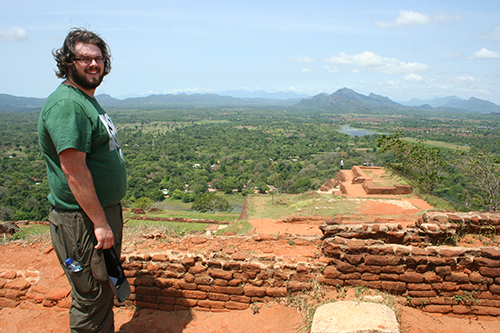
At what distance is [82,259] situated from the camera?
234 cm

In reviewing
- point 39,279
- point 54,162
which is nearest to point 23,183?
point 39,279

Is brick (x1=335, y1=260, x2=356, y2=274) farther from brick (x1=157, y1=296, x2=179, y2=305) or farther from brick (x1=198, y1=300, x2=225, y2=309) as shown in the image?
brick (x1=157, y1=296, x2=179, y2=305)

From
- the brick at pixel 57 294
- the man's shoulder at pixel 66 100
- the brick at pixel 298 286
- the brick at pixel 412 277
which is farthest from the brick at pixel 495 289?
the brick at pixel 57 294

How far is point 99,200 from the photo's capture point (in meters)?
2.37

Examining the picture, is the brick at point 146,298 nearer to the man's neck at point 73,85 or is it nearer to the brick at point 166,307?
the brick at point 166,307

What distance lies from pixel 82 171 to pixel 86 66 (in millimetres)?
877

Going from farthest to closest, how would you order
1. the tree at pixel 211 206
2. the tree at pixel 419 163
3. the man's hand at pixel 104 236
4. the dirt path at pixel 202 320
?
1. the tree at pixel 211 206
2. the tree at pixel 419 163
3. the dirt path at pixel 202 320
4. the man's hand at pixel 104 236

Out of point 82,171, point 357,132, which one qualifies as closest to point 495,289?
point 82,171

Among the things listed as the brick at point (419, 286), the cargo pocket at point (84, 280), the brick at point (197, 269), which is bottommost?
the brick at point (419, 286)

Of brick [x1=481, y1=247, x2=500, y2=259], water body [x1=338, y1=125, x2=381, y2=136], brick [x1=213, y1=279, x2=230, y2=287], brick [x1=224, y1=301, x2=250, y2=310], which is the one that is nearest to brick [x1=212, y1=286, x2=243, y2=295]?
brick [x1=213, y1=279, x2=230, y2=287]

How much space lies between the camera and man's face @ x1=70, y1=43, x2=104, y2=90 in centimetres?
229

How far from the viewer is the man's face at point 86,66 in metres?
2.29

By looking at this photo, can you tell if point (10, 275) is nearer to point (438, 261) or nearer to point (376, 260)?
point (376, 260)

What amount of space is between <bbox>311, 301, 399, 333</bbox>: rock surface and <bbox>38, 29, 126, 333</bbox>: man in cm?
208
